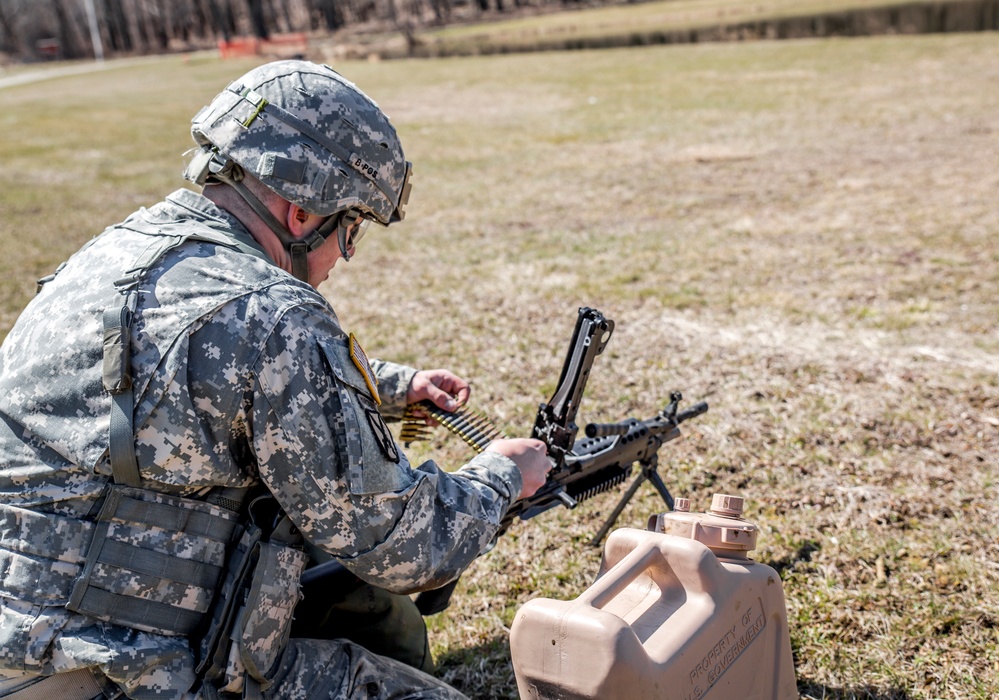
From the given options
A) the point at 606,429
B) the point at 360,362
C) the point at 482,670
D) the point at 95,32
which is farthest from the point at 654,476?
the point at 95,32

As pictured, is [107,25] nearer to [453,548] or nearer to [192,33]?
[192,33]

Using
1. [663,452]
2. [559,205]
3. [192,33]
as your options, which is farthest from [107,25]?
[663,452]

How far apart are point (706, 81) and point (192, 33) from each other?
5821 centimetres

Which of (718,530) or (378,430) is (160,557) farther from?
(718,530)

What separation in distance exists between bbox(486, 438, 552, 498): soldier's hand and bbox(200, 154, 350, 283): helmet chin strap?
0.72 metres

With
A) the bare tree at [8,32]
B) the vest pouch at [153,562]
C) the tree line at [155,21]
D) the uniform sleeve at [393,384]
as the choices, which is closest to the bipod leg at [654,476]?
the uniform sleeve at [393,384]

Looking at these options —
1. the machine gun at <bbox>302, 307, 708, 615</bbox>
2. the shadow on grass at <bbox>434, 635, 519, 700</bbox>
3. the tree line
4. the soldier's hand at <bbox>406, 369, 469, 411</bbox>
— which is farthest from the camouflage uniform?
the tree line

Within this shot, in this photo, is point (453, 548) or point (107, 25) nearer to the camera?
point (453, 548)

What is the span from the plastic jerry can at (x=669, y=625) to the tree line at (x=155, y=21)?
6138 cm

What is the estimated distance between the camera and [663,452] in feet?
15.5

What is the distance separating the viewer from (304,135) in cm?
231

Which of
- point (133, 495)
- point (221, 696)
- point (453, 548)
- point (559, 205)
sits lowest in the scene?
point (559, 205)

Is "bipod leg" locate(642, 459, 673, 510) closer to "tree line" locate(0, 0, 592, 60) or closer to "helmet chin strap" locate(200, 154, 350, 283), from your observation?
"helmet chin strap" locate(200, 154, 350, 283)

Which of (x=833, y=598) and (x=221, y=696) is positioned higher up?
(x=221, y=696)
